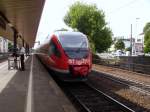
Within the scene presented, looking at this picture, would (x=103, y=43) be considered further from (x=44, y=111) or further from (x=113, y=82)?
(x=44, y=111)

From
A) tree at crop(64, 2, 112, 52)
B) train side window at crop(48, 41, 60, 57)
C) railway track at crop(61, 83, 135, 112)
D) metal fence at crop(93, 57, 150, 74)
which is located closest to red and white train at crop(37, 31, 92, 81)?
train side window at crop(48, 41, 60, 57)

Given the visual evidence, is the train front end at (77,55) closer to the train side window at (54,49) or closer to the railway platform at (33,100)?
the train side window at (54,49)

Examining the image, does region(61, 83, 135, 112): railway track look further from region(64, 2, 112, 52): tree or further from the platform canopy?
region(64, 2, 112, 52): tree

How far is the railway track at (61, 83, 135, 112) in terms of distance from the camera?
12.0 m

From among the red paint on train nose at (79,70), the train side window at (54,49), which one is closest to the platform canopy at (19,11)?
the train side window at (54,49)

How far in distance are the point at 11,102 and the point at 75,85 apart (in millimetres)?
8003

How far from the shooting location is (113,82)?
2020 centimetres

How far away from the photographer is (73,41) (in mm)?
17953

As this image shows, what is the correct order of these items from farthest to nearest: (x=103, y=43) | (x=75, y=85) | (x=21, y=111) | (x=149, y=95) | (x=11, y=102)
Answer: (x=103, y=43) < (x=75, y=85) < (x=149, y=95) < (x=11, y=102) < (x=21, y=111)

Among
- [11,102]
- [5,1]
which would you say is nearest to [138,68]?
[5,1]

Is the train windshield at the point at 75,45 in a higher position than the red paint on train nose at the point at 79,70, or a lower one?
higher

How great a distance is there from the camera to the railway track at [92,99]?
39.4 ft

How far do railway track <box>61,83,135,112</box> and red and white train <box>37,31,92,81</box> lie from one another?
81 centimetres

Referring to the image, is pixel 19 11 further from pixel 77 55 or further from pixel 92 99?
pixel 92 99
